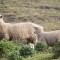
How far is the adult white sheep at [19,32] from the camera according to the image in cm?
1689

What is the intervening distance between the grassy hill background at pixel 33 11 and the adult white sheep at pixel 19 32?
17281mm

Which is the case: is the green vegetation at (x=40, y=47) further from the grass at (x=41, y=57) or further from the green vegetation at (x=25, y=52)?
the grass at (x=41, y=57)

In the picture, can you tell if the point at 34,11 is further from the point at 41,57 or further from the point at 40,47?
the point at 41,57

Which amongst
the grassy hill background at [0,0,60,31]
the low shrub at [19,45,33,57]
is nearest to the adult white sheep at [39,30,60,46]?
the low shrub at [19,45,33,57]

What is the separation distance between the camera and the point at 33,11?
4459 cm

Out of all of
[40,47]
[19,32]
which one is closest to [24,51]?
[40,47]

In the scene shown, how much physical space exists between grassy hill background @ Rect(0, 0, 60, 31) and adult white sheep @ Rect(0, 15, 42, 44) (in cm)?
1728

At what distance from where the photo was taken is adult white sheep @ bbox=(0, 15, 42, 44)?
665 inches

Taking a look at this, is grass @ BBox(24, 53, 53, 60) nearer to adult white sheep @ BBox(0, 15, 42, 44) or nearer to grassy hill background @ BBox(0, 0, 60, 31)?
adult white sheep @ BBox(0, 15, 42, 44)

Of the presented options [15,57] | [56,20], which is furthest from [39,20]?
[15,57]

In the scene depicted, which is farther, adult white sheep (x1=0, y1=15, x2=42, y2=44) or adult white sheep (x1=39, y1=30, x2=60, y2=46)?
adult white sheep (x1=39, y1=30, x2=60, y2=46)

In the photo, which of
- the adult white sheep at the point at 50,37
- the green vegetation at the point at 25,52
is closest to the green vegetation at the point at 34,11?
the adult white sheep at the point at 50,37

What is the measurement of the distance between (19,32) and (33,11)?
2722cm

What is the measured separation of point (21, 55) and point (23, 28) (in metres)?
4.50
